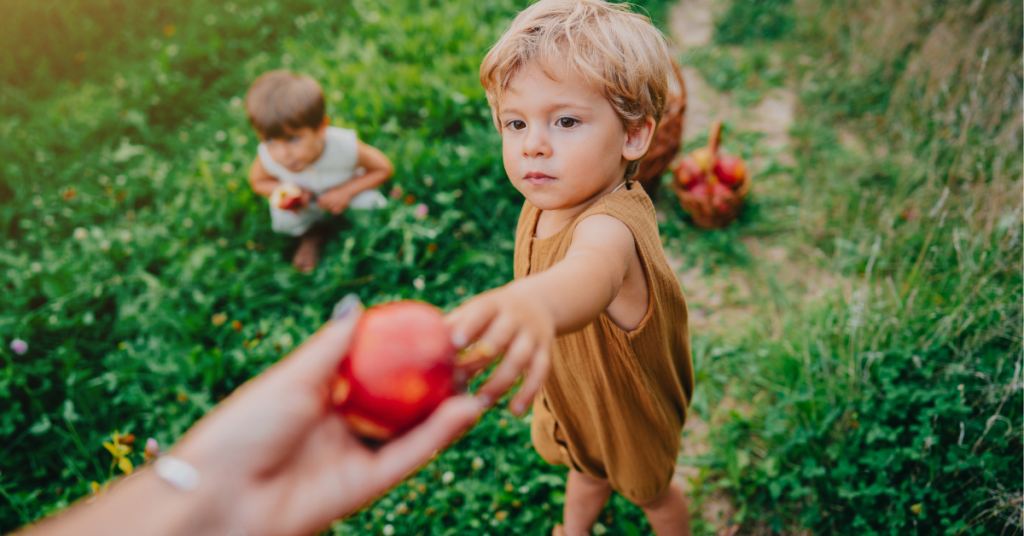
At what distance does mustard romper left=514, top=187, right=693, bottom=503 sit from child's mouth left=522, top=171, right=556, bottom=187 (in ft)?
0.35

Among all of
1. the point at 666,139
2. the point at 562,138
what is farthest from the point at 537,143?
the point at 666,139

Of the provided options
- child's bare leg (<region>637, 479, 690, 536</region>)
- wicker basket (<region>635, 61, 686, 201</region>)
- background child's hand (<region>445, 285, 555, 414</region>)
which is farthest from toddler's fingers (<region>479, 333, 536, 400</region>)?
wicker basket (<region>635, 61, 686, 201</region>)

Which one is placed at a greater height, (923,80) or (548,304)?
(548,304)

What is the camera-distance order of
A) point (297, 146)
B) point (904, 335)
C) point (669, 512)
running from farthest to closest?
1. point (297, 146)
2. point (904, 335)
3. point (669, 512)

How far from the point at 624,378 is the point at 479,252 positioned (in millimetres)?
1693

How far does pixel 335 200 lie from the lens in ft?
10.2

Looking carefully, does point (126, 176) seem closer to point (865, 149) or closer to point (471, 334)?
point (471, 334)

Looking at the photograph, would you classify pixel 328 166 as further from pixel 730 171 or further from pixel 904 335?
pixel 904 335

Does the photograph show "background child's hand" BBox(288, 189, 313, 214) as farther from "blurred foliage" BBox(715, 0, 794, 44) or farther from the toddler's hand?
"blurred foliage" BBox(715, 0, 794, 44)

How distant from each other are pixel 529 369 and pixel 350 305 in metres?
0.32

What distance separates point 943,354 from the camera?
204 centimetres

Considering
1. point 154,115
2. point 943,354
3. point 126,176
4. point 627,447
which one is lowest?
point 943,354

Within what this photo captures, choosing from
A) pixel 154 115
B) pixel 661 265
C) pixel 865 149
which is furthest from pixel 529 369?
pixel 154 115

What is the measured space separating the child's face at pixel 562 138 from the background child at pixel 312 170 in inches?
78.7
